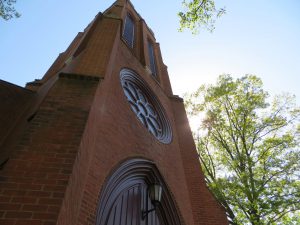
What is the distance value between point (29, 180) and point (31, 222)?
1.40 ft

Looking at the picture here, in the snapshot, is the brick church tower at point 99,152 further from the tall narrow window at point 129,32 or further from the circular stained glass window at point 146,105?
the tall narrow window at point 129,32

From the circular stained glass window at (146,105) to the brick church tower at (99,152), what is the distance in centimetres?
4

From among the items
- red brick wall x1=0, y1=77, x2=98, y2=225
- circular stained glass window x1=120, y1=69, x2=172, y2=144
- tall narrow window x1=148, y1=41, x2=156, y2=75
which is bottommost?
red brick wall x1=0, y1=77, x2=98, y2=225

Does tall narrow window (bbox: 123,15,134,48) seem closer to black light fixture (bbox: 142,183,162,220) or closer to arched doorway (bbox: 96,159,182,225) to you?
arched doorway (bbox: 96,159,182,225)

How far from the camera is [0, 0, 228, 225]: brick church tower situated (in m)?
2.07

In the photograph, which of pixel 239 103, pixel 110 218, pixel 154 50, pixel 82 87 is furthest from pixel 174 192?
pixel 154 50

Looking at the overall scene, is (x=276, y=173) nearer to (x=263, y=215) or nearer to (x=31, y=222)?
(x=263, y=215)

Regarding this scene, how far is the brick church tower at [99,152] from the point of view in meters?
2.07

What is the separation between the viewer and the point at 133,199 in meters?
4.41

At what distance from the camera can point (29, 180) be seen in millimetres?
2064

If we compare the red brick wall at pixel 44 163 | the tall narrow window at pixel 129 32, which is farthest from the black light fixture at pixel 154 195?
the tall narrow window at pixel 129 32

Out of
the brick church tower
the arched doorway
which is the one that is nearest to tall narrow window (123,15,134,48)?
the brick church tower

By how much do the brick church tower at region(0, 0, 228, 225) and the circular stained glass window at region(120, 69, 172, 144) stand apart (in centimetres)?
4

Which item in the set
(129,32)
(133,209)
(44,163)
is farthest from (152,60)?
(44,163)
